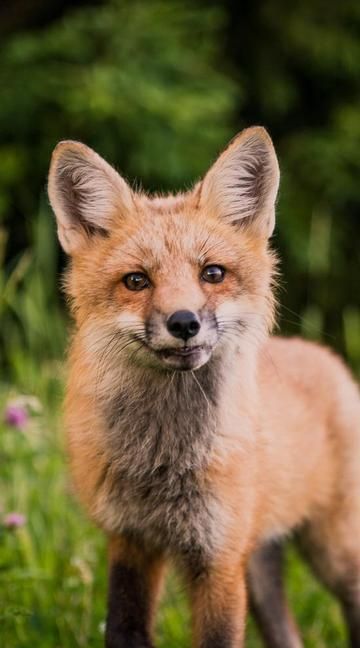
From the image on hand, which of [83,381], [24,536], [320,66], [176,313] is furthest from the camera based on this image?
[320,66]

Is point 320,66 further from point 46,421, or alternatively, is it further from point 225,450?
point 225,450

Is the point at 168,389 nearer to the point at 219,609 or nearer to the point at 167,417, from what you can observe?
the point at 167,417

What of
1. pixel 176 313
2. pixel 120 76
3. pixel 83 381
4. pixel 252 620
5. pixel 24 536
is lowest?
pixel 252 620

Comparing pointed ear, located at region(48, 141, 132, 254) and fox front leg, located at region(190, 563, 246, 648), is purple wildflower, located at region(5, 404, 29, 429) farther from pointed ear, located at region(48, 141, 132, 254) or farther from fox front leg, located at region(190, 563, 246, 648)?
fox front leg, located at region(190, 563, 246, 648)

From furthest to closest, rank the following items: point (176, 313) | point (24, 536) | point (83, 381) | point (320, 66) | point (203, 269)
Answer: point (320, 66)
point (24, 536)
point (83, 381)
point (203, 269)
point (176, 313)

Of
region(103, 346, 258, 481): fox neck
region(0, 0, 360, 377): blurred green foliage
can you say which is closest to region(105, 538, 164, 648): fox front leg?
region(103, 346, 258, 481): fox neck

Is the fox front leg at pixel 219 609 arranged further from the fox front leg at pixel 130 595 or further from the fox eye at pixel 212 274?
the fox eye at pixel 212 274

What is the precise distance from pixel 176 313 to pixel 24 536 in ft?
6.90

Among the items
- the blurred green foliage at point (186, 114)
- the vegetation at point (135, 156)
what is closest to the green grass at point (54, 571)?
the vegetation at point (135, 156)

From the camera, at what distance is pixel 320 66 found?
922cm

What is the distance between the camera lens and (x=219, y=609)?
382 cm

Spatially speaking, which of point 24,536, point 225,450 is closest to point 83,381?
point 225,450

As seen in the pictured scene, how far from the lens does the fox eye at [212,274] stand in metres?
3.65

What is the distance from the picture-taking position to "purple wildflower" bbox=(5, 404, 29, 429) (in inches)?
185
